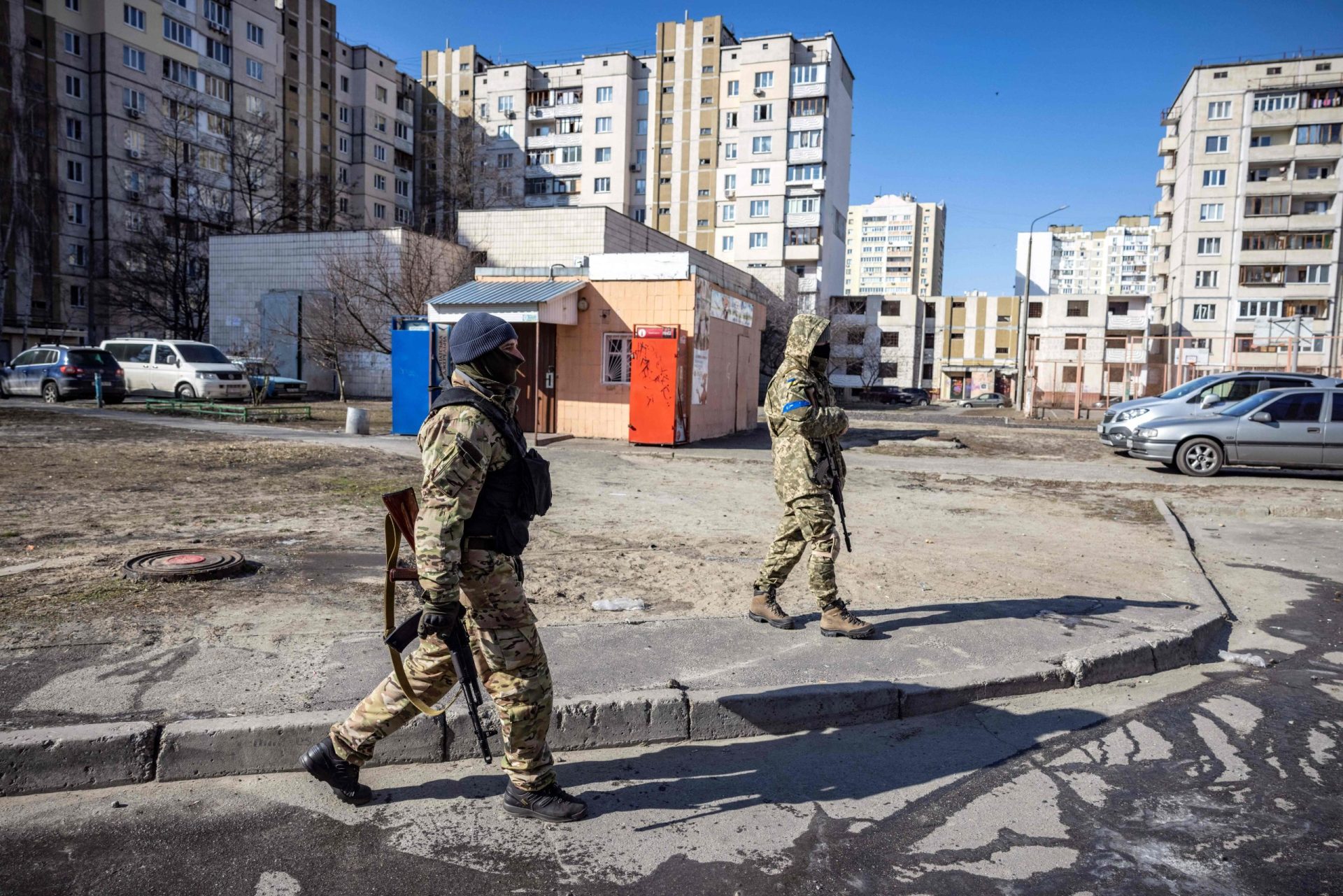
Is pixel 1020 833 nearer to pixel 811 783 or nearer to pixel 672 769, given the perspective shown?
pixel 811 783

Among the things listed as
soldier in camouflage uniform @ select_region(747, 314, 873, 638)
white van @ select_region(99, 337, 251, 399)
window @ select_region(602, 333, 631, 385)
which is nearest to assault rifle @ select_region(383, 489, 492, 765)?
soldier in camouflage uniform @ select_region(747, 314, 873, 638)

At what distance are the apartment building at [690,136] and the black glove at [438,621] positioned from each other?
65.1 m

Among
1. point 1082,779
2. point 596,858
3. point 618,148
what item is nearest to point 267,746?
point 596,858

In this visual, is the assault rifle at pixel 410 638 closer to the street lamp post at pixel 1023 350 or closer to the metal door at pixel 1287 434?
the metal door at pixel 1287 434

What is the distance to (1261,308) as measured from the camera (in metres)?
64.9

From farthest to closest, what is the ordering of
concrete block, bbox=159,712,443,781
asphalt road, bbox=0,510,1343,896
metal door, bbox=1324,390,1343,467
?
metal door, bbox=1324,390,1343,467, concrete block, bbox=159,712,443,781, asphalt road, bbox=0,510,1343,896

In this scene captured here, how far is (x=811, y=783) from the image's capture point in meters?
3.53

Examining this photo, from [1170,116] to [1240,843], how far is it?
3344 inches

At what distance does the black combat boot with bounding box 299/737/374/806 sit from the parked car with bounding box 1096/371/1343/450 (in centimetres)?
1596

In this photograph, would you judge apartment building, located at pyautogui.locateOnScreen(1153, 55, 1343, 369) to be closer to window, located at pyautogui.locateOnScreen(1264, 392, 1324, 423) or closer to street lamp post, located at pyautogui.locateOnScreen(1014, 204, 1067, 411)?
street lamp post, located at pyautogui.locateOnScreen(1014, 204, 1067, 411)

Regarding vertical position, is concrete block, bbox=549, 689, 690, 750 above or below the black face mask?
below

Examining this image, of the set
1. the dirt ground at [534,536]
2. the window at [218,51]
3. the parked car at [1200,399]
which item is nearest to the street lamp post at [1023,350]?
the parked car at [1200,399]

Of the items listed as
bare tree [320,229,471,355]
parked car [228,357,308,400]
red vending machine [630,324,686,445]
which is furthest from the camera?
bare tree [320,229,471,355]

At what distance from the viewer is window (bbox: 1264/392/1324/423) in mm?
13820
